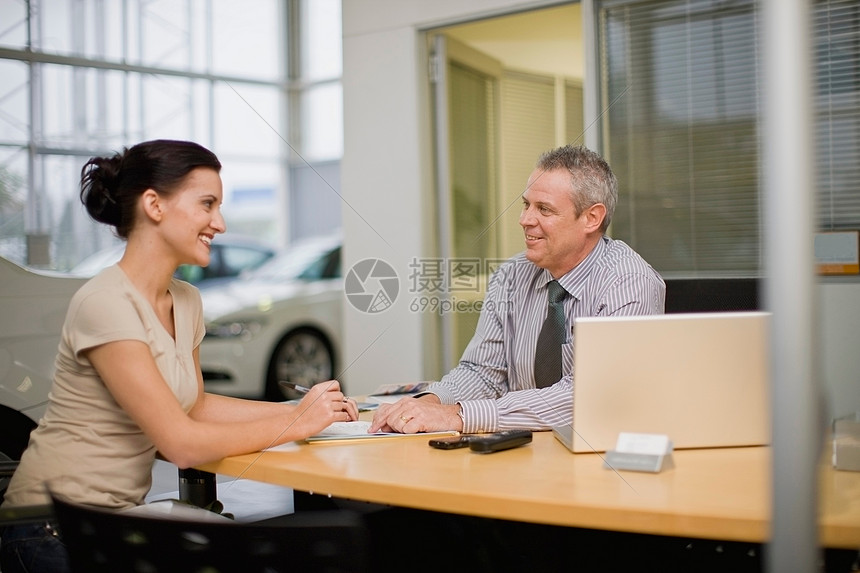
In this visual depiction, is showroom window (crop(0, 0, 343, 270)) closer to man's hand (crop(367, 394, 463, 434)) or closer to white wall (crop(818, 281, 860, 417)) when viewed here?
man's hand (crop(367, 394, 463, 434))

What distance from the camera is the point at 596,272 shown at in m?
2.05

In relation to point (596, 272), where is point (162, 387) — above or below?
below

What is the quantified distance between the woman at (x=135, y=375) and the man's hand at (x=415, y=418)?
2.8 inches

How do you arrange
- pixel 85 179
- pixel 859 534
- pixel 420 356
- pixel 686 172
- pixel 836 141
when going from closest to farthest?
1. pixel 859 534
2. pixel 85 179
3. pixel 836 141
4. pixel 686 172
5. pixel 420 356

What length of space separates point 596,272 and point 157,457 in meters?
1.03

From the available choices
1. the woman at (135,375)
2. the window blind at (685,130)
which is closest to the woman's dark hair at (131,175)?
the woman at (135,375)

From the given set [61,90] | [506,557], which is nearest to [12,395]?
[61,90]

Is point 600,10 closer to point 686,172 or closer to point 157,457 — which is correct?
point 686,172

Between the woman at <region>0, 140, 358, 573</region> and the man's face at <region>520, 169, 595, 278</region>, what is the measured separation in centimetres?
64

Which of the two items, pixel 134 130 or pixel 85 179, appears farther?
pixel 134 130

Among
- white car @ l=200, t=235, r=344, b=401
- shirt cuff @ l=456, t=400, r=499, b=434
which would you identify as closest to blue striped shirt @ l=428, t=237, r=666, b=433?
shirt cuff @ l=456, t=400, r=499, b=434

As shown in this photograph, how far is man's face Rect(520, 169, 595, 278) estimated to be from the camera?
6.82 ft

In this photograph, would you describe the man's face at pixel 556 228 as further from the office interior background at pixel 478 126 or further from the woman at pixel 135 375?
the woman at pixel 135 375

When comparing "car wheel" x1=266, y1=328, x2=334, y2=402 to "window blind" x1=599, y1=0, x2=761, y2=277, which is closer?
"window blind" x1=599, y1=0, x2=761, y2=277
